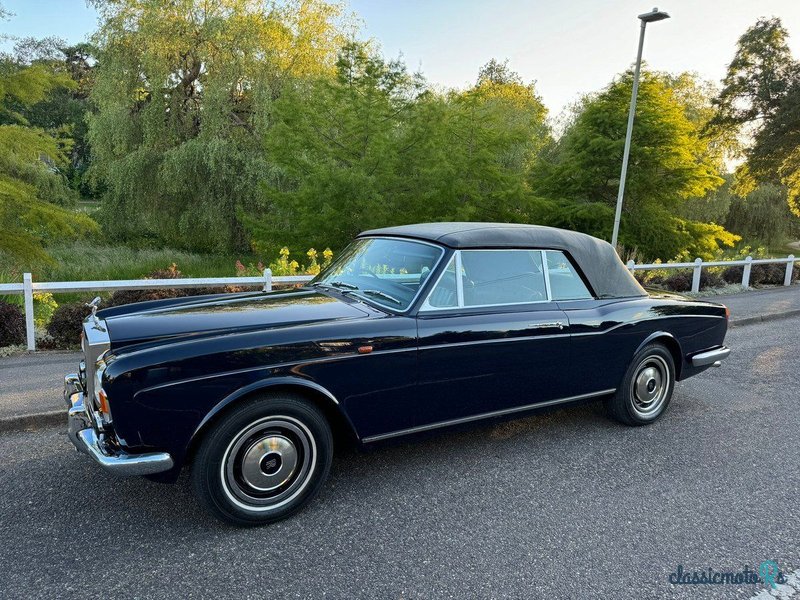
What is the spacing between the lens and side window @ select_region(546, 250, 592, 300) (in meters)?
4.10

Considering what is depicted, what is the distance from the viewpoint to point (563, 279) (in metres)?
4.16

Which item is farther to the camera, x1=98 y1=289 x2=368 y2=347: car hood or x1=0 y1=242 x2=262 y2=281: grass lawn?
x1=0 y1=242 x2=262 y2=281: grass lawn

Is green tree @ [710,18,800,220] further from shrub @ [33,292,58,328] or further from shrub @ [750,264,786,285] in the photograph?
shrub @ [33,292,58,328]

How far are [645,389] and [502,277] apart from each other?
1.81m

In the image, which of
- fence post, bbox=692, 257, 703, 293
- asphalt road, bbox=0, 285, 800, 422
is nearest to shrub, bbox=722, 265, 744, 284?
fence post, bbox=692, 257, 703, 293

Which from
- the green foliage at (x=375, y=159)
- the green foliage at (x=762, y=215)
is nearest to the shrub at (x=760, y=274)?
the green foliage at (x=375, y=159)

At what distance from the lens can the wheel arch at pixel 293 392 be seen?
2.76 m

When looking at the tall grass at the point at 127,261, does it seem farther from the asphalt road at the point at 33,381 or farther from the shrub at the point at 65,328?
the asphalt road at the point at 33,381

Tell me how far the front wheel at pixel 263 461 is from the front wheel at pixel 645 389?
8.68ft

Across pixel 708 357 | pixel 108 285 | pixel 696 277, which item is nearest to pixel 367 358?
pixel 708 357

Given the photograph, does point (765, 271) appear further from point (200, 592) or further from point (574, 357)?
point (200, 592)

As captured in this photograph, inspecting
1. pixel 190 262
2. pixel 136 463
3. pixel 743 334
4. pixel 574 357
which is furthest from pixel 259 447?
pixel 190 262

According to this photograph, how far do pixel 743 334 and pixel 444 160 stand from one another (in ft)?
26.7

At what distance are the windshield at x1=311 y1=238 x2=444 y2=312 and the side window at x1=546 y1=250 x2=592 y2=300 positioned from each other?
1.03 metres
